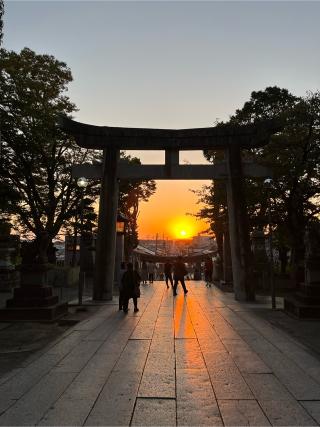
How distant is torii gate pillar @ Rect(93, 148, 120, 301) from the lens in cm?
1856

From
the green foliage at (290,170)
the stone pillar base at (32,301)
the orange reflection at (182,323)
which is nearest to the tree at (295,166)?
the green foliage at (290,170)

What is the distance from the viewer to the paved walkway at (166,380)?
4.68 m

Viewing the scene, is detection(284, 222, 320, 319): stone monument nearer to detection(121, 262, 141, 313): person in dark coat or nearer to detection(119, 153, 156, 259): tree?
detection(121, 262, 141, 313): person in dark coat

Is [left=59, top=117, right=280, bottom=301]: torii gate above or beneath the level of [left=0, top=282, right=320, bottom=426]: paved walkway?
above

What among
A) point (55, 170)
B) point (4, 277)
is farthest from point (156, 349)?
point (55, 170)

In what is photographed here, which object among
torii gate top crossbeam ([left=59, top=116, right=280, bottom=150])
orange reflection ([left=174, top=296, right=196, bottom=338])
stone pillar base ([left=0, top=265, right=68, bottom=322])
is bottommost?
orange reflection ([left=174, top=296, right=196, bottom=338])

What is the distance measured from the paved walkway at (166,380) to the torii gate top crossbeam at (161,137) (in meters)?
10.7

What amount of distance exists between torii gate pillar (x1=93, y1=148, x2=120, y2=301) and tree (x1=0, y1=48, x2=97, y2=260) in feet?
22.4

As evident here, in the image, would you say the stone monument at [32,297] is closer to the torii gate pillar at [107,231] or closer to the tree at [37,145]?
the torii gate pillar at [107,231]

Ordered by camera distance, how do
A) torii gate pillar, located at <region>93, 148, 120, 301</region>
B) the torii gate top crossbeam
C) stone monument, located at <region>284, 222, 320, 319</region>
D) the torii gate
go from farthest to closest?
the torii gate top crossbeam, the torii gate, torii gate pillar, located at <region>93, 148, 120, 301</region>, stone monument, located at <region>284, 222, 320, 319</region>

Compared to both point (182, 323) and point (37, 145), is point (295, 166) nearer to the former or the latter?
point (182, 323)

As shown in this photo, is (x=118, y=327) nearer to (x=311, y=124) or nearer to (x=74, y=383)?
(x=74, y=383)

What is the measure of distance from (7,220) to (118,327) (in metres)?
19.4

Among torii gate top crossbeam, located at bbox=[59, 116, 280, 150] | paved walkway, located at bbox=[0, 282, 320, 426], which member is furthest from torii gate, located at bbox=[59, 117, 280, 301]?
paved walkway, located at bbox=[0, 282, 320, 426]
